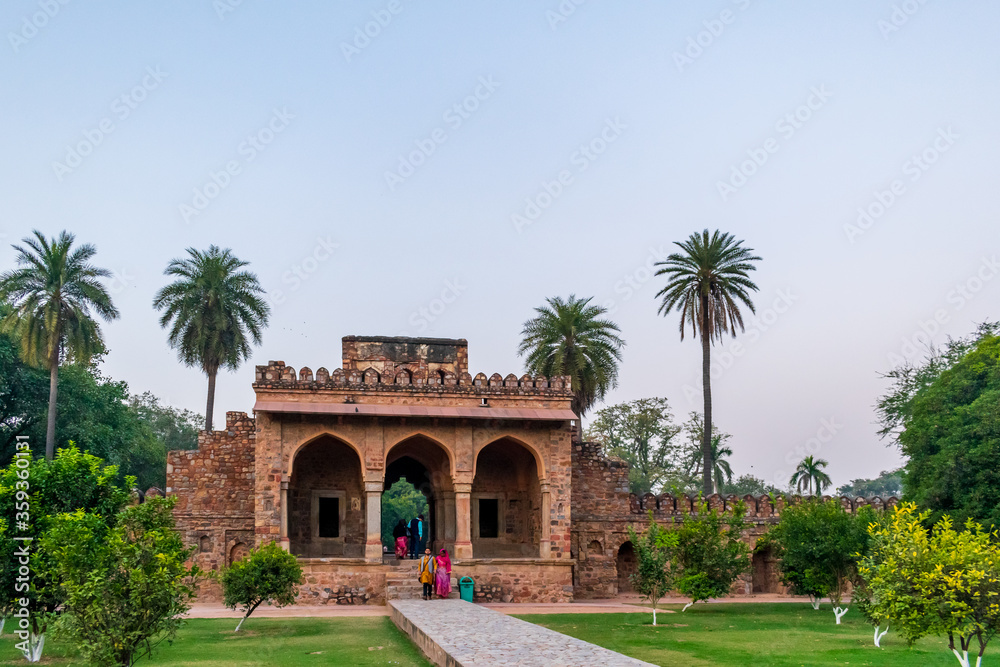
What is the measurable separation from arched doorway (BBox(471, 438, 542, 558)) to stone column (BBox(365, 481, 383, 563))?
3.84m

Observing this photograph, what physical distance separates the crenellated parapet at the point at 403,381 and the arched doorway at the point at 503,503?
7.97 feet

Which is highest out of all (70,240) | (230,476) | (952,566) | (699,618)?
(70,240)

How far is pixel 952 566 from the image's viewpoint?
11.3m

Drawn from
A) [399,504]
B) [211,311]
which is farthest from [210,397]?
[399,504]

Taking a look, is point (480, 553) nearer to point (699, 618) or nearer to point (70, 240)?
point (699, 618)

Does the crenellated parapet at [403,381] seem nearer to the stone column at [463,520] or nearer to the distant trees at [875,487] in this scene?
the stone column at [463,520]

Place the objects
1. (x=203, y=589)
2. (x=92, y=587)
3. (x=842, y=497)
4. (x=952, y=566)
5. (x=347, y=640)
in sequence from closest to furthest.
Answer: (x=92, y=587)
(x=952, y=566)
(x=347, y=640)
(x=203, y=589)
(x=842, y=497)

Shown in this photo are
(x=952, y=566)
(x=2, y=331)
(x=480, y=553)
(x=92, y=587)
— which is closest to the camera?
(x=92, y=587)

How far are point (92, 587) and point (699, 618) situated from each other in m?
14.0

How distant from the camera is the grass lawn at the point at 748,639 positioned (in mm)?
13656

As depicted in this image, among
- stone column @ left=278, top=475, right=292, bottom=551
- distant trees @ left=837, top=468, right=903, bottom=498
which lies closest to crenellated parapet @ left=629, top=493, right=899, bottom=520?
stone column @ left=278, top=475, right=292, bottom=551

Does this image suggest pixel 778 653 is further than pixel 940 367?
No

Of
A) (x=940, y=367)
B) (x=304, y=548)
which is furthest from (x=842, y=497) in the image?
(x=304, y=548)

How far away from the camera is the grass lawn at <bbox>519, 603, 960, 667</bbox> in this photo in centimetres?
1366
